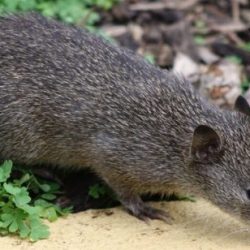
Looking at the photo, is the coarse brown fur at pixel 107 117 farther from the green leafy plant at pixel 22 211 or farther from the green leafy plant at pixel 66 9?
the green leafy plant at pixel 66 9

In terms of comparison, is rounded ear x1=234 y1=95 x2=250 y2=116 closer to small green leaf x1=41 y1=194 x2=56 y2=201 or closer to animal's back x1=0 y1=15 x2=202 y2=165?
animal's back x1=0 y1=15 x2=202 y2=165

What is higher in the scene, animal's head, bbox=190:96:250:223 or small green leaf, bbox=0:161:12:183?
animal's head, bbox=190:96:250:223

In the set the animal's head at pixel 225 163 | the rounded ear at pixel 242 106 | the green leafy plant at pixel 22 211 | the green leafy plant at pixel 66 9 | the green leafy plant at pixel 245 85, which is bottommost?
the green leafy plant at pixel 22 211

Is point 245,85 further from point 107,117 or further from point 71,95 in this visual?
point 71,95

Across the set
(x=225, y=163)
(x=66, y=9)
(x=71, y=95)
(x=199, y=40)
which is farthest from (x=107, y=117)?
(x=199, y=40)

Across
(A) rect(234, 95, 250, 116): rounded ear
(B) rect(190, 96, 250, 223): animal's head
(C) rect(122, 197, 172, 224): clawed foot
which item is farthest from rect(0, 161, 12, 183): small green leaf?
(A) rect(234, 95, 250, 116): rounded ear

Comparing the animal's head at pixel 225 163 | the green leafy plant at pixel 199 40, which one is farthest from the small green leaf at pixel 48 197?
the green leafy plant at pixel 199 40

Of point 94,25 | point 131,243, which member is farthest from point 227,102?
Answer: point 131,243
